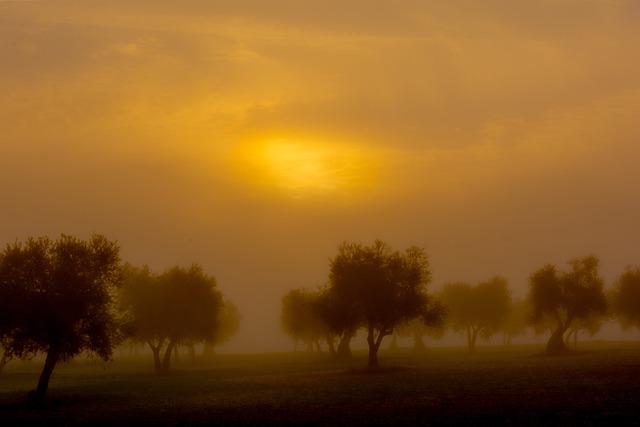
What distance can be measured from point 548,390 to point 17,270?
158 feet

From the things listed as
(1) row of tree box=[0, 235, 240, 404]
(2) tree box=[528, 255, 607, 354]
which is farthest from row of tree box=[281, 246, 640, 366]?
(1) row of tree box=[0, 235, 240, 404]

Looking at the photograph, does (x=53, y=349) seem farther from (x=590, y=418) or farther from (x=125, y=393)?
(x=590, y=418)

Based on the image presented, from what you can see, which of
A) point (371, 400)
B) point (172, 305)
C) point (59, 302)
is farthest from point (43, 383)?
point (172, 305)

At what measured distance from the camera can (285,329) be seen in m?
172

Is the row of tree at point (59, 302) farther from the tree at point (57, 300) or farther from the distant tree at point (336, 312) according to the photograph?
the distant tree at point (336, 312)

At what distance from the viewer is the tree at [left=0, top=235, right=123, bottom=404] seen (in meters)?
64.3

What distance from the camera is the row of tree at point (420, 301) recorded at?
95125 millimetres

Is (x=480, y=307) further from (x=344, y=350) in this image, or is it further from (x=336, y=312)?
(x=336, y=312)

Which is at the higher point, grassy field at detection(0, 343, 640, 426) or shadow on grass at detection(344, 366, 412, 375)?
shadow on grass at detection(344, 366, 412, 375)

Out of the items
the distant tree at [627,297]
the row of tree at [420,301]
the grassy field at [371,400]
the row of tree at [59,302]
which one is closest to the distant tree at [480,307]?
the row of tree at [420,301]

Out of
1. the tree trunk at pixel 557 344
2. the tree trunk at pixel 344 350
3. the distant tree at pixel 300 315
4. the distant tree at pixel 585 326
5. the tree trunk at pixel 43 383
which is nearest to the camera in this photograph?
the tree trunk at pixel 43 383

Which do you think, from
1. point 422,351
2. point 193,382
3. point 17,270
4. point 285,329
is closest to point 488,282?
point 422,351

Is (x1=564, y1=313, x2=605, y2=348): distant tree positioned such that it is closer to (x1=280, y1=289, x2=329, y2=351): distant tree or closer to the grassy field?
(x1=280, y1=289, x2=329, y2=351): distant tree

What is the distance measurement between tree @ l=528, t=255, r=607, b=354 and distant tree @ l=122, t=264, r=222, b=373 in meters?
55.1
